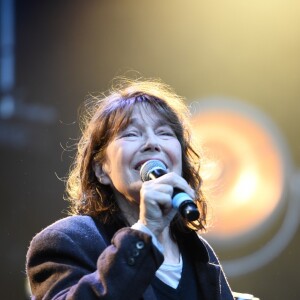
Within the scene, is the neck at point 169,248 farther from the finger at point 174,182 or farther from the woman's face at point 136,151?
the finger at point 174,182

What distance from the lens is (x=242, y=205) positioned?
2344 millimetres

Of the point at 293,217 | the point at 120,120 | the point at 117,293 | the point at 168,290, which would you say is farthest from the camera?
the point at 293,217

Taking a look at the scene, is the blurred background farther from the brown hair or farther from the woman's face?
the woman's face

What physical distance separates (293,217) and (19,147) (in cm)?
125

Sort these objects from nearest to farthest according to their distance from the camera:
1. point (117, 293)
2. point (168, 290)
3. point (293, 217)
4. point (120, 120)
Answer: point (117, 293) → point (168, 290) → point (120, 120) → point (293, 217)

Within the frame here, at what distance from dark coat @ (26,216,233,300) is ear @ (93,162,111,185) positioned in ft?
0.43

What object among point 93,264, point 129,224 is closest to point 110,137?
point 129,224

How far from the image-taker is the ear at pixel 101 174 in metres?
1.34

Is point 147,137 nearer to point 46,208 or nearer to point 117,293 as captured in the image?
point 117,293

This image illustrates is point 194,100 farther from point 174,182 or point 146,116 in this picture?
point 174,182

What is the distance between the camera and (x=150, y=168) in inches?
44.0

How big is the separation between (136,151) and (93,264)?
279 mm

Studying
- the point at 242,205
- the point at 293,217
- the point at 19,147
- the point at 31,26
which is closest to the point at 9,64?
the point at 31,26

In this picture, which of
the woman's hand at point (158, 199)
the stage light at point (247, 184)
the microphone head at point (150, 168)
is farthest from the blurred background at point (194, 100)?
Result: the woman's hand at point (158, 199)
